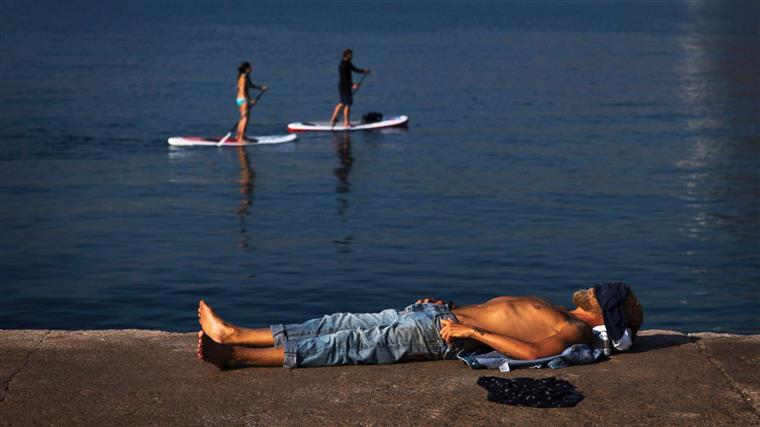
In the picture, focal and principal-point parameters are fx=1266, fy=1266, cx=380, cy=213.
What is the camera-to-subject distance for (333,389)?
275 inches

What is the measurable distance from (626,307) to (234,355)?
2404 mm

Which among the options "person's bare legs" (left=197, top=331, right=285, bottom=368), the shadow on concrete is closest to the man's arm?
the shadow on concrete

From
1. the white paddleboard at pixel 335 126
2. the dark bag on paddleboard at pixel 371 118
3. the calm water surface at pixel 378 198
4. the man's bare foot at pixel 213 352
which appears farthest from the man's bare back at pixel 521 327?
the dark bag on paddleboard at pixel 371 118

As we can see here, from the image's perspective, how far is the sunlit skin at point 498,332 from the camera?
7.38m

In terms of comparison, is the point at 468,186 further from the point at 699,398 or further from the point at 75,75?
the point at 75,75

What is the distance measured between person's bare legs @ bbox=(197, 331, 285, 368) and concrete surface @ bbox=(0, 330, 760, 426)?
0.19 feet

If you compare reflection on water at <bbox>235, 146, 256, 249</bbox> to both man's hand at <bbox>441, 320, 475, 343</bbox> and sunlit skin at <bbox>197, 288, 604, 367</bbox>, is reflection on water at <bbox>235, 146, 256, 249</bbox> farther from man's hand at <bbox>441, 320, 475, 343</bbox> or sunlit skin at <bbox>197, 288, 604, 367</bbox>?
man's hand at <bbox>441, 320, 475, 343</bbox>

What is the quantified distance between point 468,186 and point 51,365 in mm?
17728

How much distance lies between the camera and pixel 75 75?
53125 mm

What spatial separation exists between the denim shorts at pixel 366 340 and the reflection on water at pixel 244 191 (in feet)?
36.8

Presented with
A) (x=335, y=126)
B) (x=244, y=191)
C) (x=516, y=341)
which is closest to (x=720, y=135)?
(x=335, y=126)

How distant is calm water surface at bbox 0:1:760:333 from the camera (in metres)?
16.1

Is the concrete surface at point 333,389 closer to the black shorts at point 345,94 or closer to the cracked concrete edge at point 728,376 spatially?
the cracked concrete edge at point 728,376

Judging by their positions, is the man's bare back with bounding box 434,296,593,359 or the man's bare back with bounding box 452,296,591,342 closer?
the man's bare back with bounding box 434,296,593,359
